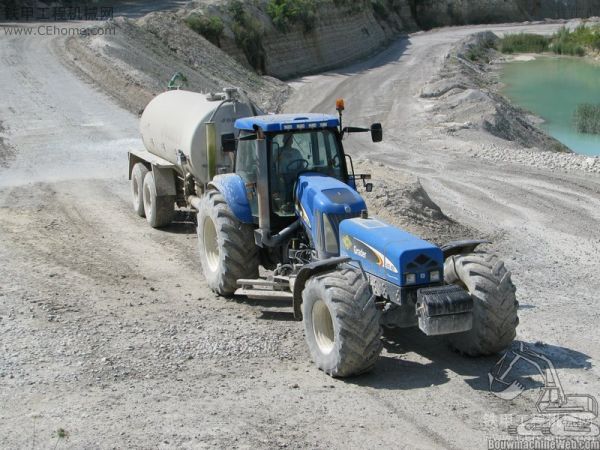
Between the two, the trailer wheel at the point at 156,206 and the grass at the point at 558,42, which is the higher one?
the trailer wheel at the point at 156,206

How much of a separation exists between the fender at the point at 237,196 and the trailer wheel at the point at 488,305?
10.5 feet

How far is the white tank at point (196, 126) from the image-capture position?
46.1ft

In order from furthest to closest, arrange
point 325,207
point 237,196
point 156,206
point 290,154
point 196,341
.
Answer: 1. point 156,206
2. point 237,196
3. point 290,154
4. point 196,341
5. point 325,207

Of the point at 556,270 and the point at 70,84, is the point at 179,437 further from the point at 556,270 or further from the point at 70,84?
the point at 70,84

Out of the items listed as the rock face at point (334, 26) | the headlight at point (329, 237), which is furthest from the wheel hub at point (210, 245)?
the rock face at point (334, 26)

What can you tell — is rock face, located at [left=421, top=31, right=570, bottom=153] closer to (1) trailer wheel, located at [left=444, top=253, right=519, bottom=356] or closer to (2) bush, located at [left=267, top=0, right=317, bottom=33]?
(2) bush, located at [left=267, top=0, right=317, bottom=33]

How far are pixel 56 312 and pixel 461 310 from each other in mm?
5334

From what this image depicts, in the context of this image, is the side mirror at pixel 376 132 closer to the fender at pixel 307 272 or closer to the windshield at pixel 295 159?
the windshield at pixel 295 159

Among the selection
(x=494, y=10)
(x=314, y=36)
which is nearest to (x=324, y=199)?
(x=314, y=36)

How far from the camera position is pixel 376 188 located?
16625mm

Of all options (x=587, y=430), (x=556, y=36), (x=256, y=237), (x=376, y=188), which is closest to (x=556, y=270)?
(x=376, y=188)

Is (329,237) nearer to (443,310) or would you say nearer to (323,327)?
(323,327)

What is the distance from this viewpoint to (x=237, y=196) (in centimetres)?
1150

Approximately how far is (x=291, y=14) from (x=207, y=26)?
984cm
